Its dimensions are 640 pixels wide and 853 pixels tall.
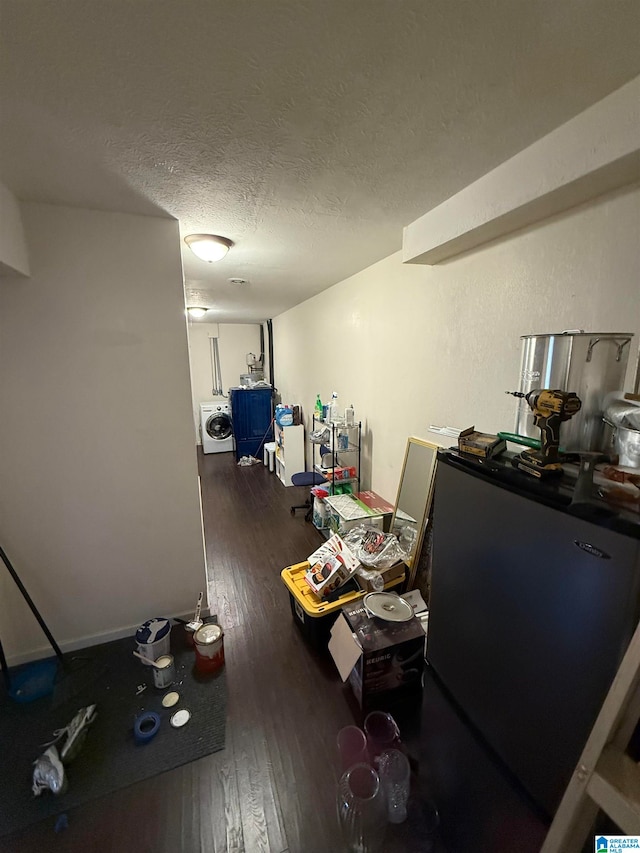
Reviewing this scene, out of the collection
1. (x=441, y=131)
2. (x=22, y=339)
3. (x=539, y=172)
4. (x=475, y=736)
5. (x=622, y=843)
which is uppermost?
(x=441, y=131)

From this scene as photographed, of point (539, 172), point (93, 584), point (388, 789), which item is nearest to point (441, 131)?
point (539, 172)

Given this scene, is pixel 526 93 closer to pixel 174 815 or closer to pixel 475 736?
pixel 475 736

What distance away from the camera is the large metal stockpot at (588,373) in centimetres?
102

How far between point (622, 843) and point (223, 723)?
4.84 ft

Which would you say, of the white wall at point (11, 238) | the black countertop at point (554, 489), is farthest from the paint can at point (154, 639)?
the white wall at point (11, 238)

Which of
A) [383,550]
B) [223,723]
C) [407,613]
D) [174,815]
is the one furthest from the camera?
[383,550]

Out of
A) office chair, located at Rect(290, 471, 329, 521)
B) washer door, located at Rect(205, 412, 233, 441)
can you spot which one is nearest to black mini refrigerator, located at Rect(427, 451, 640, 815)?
office chair, located at Rect(290, 471, 329, 521)

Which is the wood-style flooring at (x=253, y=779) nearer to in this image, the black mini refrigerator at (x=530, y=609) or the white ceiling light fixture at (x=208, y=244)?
the black mini refrigerator at (x=530, y=609)

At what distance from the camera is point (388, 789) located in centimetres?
125

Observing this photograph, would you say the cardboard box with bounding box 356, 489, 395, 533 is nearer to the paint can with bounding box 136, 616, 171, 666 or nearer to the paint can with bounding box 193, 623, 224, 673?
the paint can with bounding box 193, 623, 224, 673

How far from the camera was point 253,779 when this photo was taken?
4.35 ft

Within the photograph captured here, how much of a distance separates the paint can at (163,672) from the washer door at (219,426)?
4.38 metres

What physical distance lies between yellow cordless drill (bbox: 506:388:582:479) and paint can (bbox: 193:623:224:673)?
69.5 inches

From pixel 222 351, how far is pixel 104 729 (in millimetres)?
5804
